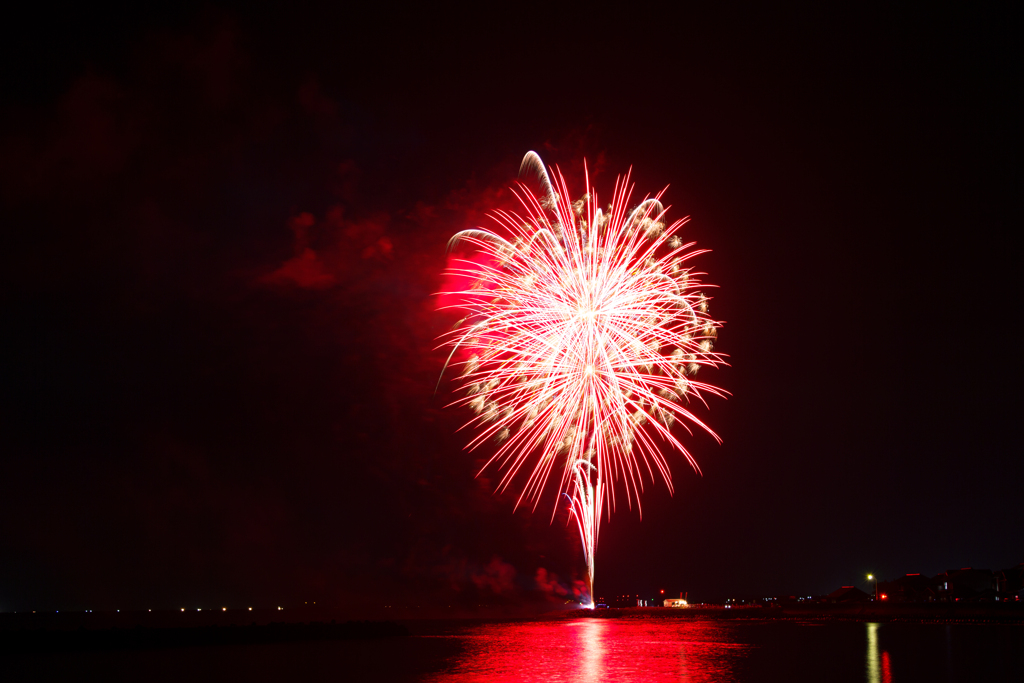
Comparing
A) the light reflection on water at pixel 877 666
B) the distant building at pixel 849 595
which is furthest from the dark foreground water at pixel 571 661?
the distant building at pixel 849 595

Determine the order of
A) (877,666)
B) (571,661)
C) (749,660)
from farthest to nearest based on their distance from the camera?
(749,660) < (571,661) < (877,666)

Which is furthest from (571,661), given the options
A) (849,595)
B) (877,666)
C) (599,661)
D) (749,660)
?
(849,595)

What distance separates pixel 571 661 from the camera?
90.8 ft

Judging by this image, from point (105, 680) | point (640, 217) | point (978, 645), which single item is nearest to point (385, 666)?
point (105, 680)

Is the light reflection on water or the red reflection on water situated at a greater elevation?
the light reflection on water

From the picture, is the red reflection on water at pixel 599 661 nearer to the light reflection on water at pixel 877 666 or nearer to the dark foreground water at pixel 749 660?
the dark foreground water at pixel 749 660

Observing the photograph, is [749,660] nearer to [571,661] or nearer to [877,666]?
[877,666]

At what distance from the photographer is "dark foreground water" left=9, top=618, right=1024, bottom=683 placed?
76.3 feet

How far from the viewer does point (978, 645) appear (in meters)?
35.0

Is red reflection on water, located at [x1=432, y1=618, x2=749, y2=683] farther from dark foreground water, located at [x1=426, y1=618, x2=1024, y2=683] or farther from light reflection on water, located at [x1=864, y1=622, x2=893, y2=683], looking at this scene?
light reflection on water, located at [x1=864, y1=622, x2=893, y2=683]

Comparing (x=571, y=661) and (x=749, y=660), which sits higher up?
(x=749, y=660)

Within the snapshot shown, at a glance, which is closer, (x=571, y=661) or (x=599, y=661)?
(x=599, y=661)

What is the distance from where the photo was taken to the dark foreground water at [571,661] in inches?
915

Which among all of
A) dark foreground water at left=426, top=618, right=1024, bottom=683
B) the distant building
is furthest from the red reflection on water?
the distant building
